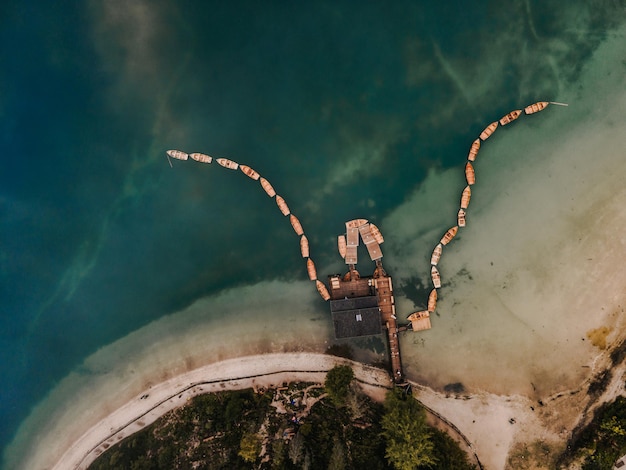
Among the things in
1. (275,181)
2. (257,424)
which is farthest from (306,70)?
(257,424)

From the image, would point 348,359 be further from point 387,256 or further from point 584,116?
point 584,116

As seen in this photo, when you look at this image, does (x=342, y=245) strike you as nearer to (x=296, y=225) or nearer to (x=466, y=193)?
(x=296, y=225)

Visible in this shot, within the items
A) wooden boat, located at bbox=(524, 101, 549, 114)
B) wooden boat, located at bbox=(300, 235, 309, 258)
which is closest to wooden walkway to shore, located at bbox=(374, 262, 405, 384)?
wooden boat, located at bbox=(300, 235, 309, 258)

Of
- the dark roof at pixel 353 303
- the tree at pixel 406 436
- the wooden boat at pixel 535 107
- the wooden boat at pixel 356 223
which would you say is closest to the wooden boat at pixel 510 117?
the wooden boat at pixel 535 107

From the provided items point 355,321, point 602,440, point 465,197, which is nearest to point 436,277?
point 465,197

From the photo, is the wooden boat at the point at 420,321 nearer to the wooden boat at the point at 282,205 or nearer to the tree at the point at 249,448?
the wooden boat at the point at 282,205

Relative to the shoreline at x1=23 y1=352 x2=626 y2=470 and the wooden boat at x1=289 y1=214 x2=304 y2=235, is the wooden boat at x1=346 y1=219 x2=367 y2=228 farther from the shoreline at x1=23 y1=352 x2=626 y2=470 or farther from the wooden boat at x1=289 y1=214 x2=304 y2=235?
the shoreline at x1=23 y1=352 x2=626 y2=470
